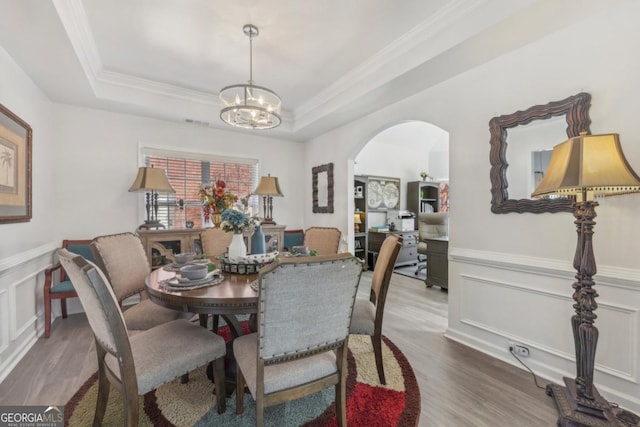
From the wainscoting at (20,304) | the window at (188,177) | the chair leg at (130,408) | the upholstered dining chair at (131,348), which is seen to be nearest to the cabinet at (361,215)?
the window at (188,177)

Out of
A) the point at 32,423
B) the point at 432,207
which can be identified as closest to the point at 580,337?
the point at 32,423

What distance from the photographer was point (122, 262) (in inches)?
84.4

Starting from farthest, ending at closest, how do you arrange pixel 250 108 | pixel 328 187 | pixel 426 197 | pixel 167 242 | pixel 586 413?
pixel 426 197 < pixel 328 187 < pixel 167 242 < pixel 250 108 < pixel 586 413

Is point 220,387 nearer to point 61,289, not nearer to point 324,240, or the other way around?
point 324,240

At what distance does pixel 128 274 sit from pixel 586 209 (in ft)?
10.3

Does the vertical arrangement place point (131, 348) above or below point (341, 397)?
above

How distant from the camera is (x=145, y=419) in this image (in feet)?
5.37

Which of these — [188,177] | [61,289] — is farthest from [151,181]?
[61,289]

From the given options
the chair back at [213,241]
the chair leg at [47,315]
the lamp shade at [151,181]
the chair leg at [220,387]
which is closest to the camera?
the chair leg at [220,387]

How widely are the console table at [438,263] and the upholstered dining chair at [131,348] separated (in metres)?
3.60

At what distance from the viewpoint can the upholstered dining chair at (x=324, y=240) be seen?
2.97 m

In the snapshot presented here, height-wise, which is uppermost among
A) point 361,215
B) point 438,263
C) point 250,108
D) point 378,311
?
point 250,108

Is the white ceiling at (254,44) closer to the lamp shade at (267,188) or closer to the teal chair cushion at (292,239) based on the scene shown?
the lamp shade at (267,188)

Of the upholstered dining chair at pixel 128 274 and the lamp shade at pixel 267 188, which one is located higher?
the lamp shade at pixel 267 188
